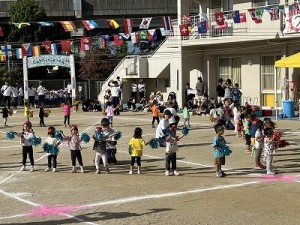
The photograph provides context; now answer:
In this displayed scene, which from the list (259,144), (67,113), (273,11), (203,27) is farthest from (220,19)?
(259,144)

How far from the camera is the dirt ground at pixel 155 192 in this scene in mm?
9766

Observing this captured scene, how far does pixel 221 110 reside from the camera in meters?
20.3

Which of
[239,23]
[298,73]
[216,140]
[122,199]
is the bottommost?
[122,199]

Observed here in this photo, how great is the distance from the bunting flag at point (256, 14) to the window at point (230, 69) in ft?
14.1

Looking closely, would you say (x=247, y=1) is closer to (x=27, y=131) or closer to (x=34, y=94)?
(x=34, y=94)

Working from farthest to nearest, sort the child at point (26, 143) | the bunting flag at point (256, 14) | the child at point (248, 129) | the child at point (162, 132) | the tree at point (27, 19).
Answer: the tree at point (27, 19) < the bunting flag at point (256, 14) < the child at point (248, 129) < the child at point (26, 143) < the child at point (162, 132)

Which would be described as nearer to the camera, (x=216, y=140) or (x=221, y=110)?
(x=216, y=140)

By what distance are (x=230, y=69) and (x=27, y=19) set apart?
1873cm

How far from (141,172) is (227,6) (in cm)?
1908

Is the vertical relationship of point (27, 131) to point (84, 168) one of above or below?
above

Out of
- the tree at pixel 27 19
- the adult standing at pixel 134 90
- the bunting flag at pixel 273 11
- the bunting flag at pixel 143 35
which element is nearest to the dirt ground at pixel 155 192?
the bunting flag at pixel 273 11

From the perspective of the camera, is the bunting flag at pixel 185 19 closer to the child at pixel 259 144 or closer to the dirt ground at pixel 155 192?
the dirt ground at pixel 155 192

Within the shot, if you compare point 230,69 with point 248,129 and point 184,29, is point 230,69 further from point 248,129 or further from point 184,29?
point 248,129

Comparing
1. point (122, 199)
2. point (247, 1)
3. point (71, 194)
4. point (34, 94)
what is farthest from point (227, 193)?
point (34, 94)
